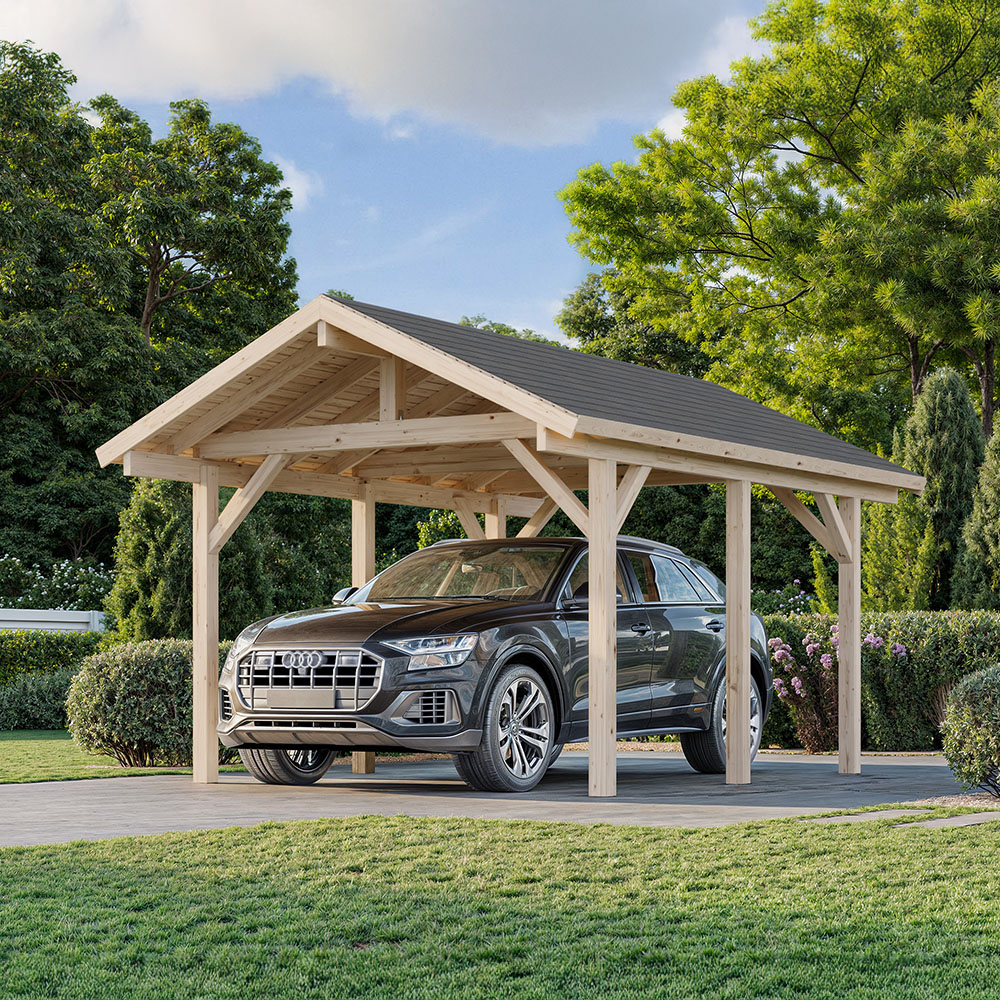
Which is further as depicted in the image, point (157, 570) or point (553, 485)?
point (157, 570)

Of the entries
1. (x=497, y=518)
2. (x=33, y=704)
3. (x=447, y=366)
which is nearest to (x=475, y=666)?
(x=447, y=366)

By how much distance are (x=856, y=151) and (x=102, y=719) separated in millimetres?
20340

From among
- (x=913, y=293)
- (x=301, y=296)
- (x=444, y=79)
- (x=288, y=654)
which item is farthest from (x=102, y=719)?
(x=301, y=296)

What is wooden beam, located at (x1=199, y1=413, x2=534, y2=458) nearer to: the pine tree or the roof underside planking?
the roof underside planking

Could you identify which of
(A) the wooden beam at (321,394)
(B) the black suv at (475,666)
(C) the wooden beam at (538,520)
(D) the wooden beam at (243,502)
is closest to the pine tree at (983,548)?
(C) the wooden beam at (538,520)

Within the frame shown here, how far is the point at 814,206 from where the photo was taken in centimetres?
2831

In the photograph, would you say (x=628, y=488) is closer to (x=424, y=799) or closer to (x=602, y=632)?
(x=602, y=632)

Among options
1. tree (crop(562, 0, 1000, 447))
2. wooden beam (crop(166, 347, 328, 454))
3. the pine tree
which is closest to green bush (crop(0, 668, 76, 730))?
wooden beam (crop(166, 347, 328, 454))

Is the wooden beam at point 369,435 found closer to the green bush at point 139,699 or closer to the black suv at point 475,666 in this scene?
the black suv at point 475,666

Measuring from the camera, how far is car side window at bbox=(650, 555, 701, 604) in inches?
482

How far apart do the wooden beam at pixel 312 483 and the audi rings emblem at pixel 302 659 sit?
89.6 inches

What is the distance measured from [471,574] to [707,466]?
7.03 feet

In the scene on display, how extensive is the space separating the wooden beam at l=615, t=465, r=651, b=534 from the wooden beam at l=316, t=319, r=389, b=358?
2236mm

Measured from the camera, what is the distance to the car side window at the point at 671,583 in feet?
40.2
